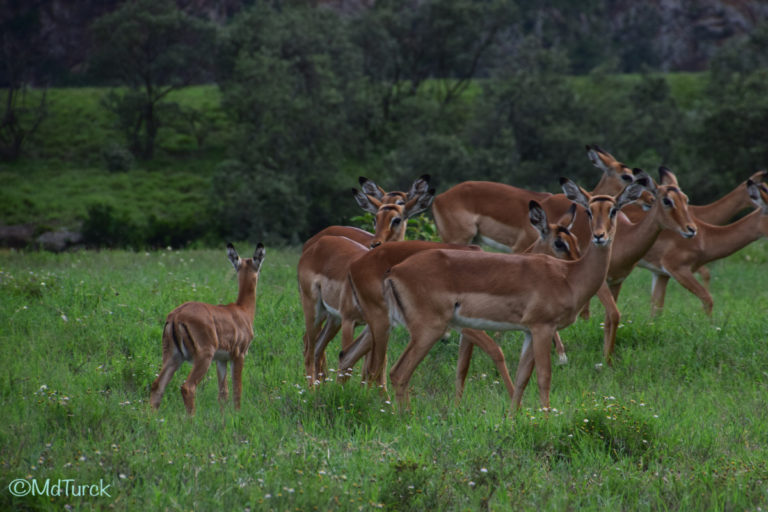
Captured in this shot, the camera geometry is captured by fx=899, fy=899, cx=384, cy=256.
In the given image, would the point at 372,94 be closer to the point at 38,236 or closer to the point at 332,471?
the point at 38,236

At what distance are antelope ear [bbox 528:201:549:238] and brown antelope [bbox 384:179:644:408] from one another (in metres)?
0.85

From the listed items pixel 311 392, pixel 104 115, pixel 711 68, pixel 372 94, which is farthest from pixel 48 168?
pixel 311 392

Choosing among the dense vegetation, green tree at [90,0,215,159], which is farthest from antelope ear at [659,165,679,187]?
green tree at [90,0,215,159]

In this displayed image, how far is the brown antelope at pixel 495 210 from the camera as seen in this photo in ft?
33.8

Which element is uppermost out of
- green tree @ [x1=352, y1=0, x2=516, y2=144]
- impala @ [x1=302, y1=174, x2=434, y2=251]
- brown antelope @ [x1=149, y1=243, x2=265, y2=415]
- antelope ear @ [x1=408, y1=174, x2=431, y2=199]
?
green tree @ [x1=352, y1=0, x2=516, y2=144]

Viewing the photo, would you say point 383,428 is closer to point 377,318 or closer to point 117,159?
point 377,318

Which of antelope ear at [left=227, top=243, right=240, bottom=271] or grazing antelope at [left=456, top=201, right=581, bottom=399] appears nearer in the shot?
grazing antelope at [left=456, top=201, right=581, bottom=399]

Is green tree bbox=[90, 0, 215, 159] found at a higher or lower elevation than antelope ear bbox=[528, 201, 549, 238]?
higher

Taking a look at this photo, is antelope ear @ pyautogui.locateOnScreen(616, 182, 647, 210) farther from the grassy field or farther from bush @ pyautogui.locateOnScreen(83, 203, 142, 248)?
bush @ pyautogui.locateOnScreen(83, 203, 142, 248)

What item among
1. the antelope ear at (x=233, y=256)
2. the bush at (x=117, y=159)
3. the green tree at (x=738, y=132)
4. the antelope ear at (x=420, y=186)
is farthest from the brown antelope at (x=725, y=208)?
the bush at (x=117, y=159)

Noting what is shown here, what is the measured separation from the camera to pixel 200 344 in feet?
19.7

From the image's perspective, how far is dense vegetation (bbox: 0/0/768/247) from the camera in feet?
107

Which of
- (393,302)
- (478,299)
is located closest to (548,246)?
(478,299)

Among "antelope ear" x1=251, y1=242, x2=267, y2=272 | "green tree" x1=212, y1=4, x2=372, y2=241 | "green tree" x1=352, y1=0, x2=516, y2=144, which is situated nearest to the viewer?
"antelope ear" x1=251, y1=242, x2=267, y2=272
